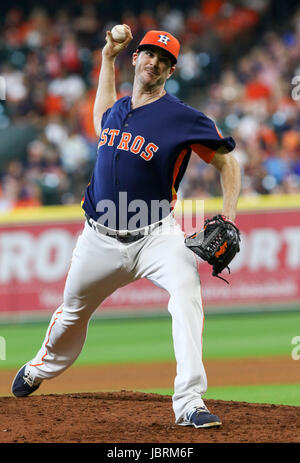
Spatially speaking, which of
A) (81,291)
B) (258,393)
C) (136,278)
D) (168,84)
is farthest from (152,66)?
(168,84)

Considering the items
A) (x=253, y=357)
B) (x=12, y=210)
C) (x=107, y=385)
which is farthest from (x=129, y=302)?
(x=107, y=385)

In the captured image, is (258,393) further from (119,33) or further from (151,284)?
(151,284)

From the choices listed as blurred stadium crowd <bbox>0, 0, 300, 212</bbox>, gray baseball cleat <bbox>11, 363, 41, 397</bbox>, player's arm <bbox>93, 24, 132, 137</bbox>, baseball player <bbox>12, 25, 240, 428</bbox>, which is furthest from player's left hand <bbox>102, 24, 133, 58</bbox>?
blurred stadium crowd <bbox>0, 0, 300, 212</bbox>

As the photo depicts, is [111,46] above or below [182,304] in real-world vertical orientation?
above

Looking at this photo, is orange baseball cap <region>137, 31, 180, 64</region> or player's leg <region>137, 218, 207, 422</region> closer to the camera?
player's leg <region>137, 218, 207, 422</region>

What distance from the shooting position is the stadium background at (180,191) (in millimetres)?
7627

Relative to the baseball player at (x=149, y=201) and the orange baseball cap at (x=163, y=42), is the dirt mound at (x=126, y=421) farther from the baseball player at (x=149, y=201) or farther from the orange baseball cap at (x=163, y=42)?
the orange baseball cap at (x=163, y=42)

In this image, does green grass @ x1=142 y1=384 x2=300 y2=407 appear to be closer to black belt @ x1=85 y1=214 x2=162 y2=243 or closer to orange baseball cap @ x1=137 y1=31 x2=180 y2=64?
black belt @ x1=85 y1=214 x2=162 y2=243

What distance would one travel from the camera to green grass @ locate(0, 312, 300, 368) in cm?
782

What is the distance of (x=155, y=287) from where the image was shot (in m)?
10.2

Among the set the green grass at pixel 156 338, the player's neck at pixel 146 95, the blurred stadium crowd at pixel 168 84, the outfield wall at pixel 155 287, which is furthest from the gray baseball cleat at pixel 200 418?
the blurred stadium crowd at pixel 168 84

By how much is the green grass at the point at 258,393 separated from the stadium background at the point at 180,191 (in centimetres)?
2

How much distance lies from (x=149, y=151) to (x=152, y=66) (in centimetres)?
50

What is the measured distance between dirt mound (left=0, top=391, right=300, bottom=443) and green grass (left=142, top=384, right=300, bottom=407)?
0.66 m
